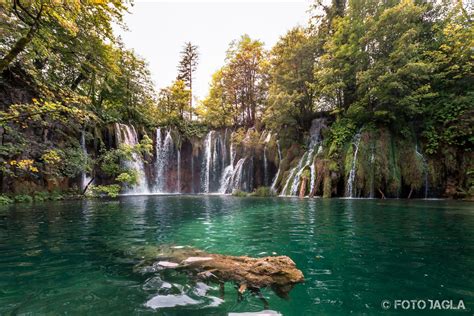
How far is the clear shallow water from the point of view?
2.35 metres

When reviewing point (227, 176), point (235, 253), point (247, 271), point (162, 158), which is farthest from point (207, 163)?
point (247, 271)

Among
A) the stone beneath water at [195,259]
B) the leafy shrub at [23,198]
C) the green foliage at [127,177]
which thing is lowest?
the stone beneath water at [195,259]

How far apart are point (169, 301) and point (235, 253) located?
1817 millimetres

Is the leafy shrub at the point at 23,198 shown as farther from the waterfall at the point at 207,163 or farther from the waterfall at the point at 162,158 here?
the waterfall at the point at 207,163

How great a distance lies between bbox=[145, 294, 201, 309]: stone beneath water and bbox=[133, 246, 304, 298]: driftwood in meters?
0.40

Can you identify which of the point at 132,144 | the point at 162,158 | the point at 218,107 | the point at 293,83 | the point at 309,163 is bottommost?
the point at 309,163

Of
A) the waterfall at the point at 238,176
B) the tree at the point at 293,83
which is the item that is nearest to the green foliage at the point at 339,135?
the tree at the point at 293,83

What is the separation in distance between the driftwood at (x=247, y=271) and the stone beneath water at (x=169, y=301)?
1.30ft

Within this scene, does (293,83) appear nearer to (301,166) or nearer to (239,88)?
(301,166)

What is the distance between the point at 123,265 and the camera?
11.3 feet

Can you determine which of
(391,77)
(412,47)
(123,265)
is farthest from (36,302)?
(412,47)

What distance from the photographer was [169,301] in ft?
7.77

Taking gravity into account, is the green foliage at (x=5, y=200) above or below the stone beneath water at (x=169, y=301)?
above

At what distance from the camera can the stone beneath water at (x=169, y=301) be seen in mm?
2297
